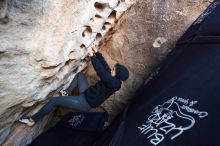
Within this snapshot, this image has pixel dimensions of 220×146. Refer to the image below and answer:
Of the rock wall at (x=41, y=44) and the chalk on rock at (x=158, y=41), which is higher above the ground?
the chalk on rock at (x=158, y=41)

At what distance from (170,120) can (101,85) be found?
581 mm

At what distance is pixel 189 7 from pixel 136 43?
1.29ft

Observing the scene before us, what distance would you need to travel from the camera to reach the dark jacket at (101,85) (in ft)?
5.65

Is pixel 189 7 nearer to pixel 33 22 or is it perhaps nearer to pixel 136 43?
pixel 136 43

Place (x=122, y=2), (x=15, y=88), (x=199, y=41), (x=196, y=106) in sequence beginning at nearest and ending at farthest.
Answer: (x=196, y=106) < (x=15, y=88) < (x=199, y=41) < (x=122, y=2)

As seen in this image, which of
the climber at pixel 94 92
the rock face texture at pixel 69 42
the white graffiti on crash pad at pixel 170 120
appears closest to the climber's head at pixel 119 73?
the climber at pixel 94 92

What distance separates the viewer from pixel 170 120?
1300mm

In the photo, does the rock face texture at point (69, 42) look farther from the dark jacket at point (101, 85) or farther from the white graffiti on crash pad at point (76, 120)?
the white graffiti on crash pad at point (76, 120)

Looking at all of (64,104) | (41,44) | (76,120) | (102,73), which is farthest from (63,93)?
(41,44)

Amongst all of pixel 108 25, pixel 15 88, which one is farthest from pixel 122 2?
pixel 15 88

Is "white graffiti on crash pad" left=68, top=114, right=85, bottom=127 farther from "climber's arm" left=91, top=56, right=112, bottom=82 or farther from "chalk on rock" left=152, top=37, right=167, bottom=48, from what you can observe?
"chalk on rock" left=152, top=37, right=167, bottom=48

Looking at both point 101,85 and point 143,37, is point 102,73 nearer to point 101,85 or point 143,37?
point 101,85

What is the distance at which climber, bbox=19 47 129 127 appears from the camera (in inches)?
68.1

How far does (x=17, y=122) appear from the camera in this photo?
65.6 inches
